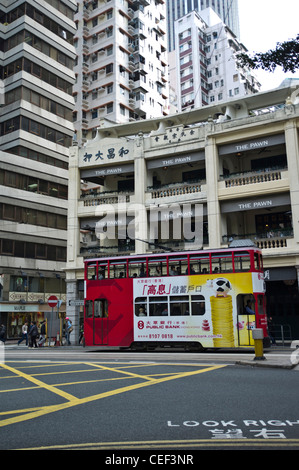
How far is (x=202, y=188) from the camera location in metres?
29.4

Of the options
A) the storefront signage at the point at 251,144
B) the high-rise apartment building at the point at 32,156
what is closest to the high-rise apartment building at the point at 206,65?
the high-rise apartment building at the point at 32,156

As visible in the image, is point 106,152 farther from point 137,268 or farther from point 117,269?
point 137,268

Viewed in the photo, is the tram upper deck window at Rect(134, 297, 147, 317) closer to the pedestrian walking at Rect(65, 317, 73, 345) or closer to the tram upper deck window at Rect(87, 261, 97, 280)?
the tram upper deck window at Rect(87, 261, 97, 280)

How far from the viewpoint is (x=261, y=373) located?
11719mm

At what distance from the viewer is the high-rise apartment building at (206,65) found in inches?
3078

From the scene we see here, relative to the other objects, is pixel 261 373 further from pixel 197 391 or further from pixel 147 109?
pixel 147 109

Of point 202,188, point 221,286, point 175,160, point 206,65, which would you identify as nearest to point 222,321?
point 221,286

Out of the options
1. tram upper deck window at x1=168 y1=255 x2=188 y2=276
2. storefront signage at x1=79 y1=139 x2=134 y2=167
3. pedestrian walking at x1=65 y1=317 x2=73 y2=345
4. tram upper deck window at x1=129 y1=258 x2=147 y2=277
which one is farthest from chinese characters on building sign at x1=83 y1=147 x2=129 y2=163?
tram upper deck window at x1=168 y1=255 x2=188 y2=276

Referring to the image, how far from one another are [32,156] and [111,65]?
22879mm

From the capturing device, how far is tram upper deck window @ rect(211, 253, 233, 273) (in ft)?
60.4

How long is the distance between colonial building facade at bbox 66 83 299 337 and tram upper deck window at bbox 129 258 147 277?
19.1 ft

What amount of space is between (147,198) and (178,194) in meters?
2.35

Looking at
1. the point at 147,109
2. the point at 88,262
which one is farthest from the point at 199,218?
the point at 147,109

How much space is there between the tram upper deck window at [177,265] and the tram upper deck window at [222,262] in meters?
1.25
